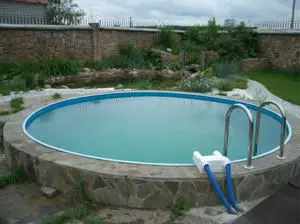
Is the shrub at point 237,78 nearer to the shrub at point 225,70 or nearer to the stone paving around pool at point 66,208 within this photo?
the shrub at point 225,70

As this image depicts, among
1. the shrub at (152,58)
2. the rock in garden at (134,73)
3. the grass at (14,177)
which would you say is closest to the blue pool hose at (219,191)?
the grass at (14,177)

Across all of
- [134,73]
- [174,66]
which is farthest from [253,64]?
[134,73]

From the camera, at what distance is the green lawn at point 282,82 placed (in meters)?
7.99

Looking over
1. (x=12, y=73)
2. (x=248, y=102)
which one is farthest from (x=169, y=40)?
(x=248, y=102)

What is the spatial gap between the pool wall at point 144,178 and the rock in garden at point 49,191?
0.05 meters

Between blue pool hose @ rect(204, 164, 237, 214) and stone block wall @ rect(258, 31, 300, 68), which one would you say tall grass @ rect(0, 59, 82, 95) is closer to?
blue pool hose @ rect(204, 164, 237, 214)

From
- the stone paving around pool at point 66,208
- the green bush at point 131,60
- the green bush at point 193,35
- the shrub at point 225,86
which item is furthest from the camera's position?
the green bush at point 193,35

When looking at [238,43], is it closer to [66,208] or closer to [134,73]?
[134,73]

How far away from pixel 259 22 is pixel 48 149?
13.1m

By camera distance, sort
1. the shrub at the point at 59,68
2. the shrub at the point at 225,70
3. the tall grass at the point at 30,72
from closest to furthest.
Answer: the tall grass at the point at 30,72 < the shrub at the point at 225,70 < the shrub at the point at 59,68

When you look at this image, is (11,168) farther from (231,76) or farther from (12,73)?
(231,76)

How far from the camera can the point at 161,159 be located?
13.3 feet

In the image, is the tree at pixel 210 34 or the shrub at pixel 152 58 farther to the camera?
the tree at pixel 210 34

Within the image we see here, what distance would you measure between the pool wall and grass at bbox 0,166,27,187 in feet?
0.34
